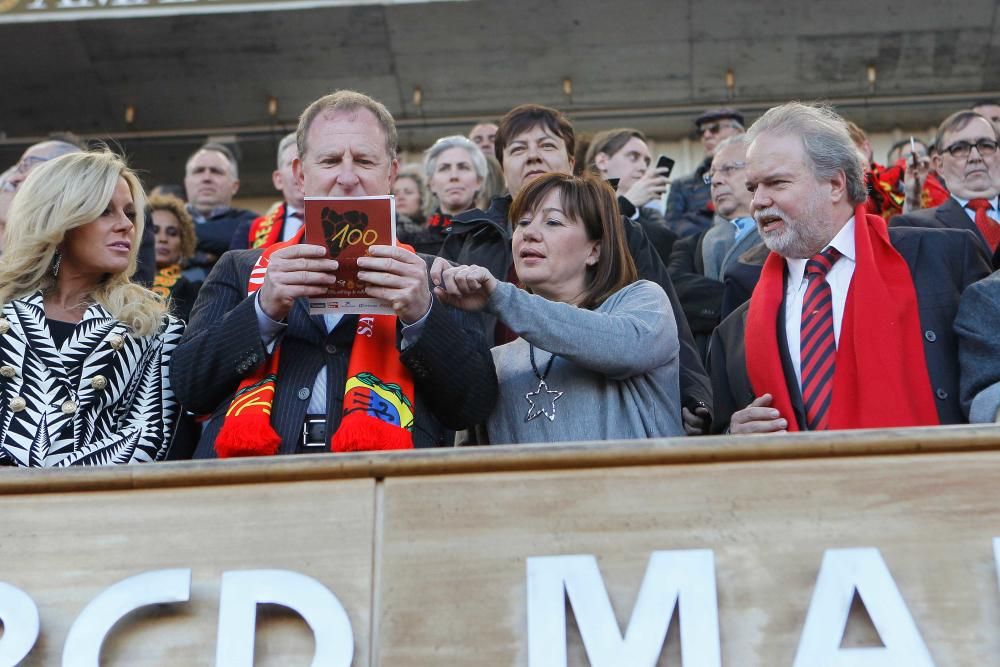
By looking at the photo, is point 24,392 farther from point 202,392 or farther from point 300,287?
point 300,287

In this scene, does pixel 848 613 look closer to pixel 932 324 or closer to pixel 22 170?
pixel 932 324

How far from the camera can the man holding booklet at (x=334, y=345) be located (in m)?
3.55

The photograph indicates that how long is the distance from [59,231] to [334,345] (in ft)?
3.02

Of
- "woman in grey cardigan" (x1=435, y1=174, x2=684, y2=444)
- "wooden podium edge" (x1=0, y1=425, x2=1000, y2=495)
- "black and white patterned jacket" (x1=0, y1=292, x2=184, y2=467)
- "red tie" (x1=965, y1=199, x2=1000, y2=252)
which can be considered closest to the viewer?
"wooden podium edge" (x1=0, y1=425, x2=1000, y2=495)

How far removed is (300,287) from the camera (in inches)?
140

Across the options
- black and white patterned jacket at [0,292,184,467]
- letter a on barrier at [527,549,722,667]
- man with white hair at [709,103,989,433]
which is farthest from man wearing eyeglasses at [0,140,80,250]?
letter a on barrier at [527,549,722,667]

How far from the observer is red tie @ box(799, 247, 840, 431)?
13.3 ft

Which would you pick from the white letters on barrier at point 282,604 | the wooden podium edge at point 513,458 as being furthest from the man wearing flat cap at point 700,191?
the white letters on barrier at point 282,604

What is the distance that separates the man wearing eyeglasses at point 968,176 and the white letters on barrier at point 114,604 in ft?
11.2

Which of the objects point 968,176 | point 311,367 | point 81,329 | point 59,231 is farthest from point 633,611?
point 968,176

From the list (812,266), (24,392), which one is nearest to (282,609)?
(24,392)

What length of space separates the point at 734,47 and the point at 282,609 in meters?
9.56

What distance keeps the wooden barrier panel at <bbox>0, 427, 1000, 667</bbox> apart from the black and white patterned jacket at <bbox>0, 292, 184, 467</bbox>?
2.14ft

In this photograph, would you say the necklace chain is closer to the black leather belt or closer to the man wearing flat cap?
the black leather belt
